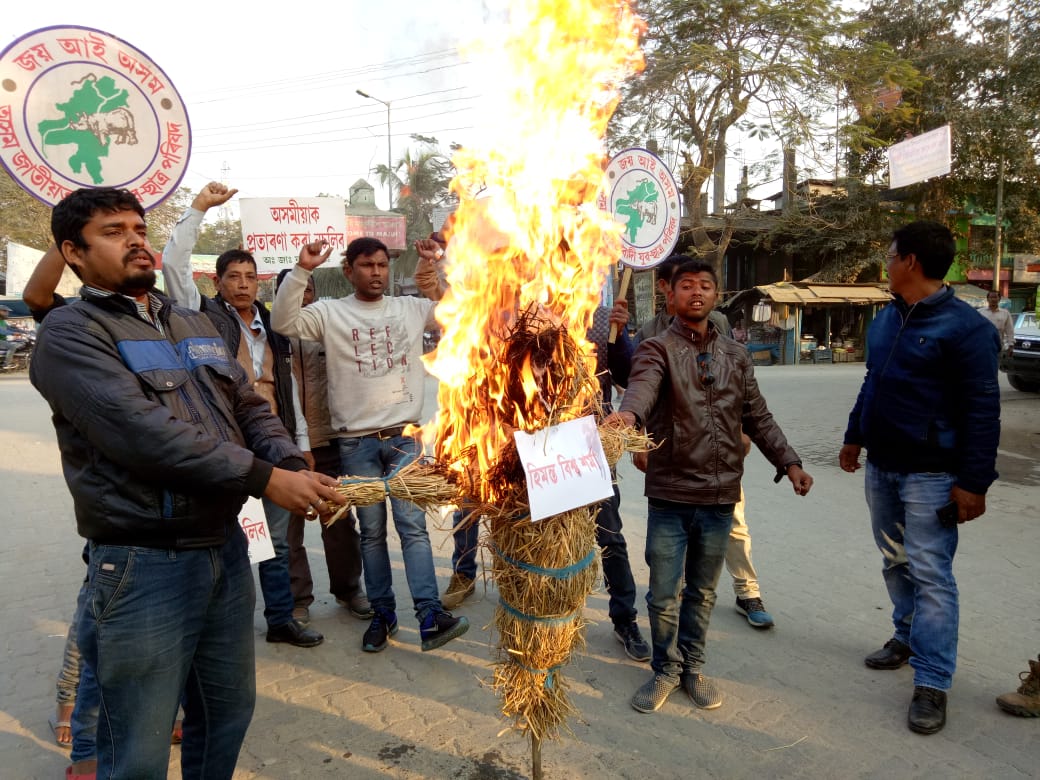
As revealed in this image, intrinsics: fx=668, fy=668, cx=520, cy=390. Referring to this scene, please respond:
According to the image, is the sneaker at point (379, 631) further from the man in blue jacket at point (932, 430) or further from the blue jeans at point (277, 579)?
the man in blue jacket at point (932, 430)

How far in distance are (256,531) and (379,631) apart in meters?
0.99

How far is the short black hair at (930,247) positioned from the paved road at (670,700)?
Answer: 2078mm

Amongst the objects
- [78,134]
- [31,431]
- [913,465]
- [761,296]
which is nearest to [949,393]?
[913,465]

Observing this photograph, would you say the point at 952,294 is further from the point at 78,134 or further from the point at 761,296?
the point at 761,296

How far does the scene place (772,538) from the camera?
219 inches

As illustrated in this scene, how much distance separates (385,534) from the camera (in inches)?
155

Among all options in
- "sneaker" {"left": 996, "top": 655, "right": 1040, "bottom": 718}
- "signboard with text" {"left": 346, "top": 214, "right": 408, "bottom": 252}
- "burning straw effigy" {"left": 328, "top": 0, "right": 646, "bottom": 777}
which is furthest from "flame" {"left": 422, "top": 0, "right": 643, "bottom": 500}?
"signboard with text" {"left": 346, "top": 214, "right": 408, "bottom": 252}

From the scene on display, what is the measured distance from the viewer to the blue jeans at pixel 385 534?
3.84m

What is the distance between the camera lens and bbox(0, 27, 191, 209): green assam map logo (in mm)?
3168

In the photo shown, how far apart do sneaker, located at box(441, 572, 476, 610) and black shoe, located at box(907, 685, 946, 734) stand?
254 centimetres

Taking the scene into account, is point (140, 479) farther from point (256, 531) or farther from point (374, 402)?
point (374, 402)

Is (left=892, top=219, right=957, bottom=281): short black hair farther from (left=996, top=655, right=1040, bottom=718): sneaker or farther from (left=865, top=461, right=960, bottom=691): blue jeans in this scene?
(left=996, top=655, right=1040, bottom=718): sneaker

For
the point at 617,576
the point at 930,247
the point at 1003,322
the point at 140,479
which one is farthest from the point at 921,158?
the point at 140,479

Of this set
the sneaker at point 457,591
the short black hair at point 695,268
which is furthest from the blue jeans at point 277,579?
the short black hair at point 695,268
